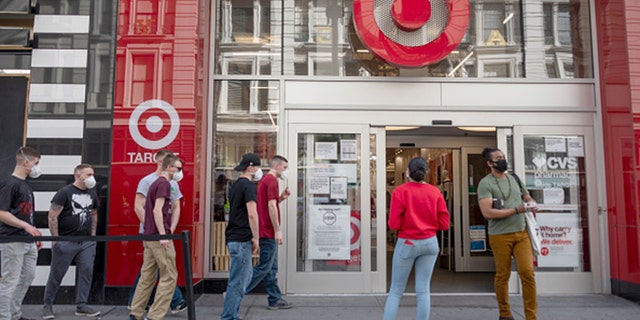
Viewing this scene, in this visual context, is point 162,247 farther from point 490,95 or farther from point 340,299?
point 490,95

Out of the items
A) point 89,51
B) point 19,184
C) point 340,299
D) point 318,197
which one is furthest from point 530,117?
point 19,184

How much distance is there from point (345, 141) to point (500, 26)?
2765mm

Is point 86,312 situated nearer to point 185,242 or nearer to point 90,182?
point 90,182

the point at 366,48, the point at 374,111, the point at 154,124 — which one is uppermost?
the point at 366,48

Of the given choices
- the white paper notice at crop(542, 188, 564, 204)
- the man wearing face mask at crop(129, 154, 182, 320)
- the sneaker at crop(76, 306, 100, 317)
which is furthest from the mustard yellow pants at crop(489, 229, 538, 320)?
the sneaker at crop(76, 306, 100, 317)

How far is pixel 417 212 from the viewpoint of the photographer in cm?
413

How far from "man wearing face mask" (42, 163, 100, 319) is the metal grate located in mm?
3977

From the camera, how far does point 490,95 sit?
6.52 meters

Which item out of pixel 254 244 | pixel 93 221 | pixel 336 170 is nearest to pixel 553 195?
pixel 336 170

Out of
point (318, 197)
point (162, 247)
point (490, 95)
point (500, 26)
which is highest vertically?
point (500, 26)

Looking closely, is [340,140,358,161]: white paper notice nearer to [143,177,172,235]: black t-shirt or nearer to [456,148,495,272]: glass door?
[143,177,172,235]: black t-shirt

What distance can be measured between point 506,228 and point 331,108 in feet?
8.99

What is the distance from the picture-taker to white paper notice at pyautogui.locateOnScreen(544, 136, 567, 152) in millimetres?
6453

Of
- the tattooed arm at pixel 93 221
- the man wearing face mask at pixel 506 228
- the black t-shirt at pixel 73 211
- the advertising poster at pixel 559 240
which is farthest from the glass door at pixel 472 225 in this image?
the black t-shirt at pixel 73 211
